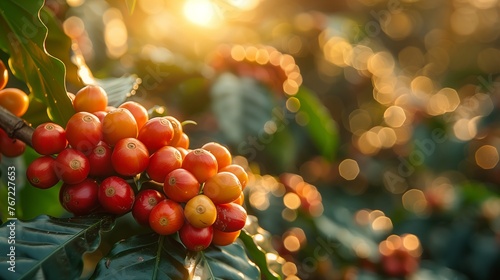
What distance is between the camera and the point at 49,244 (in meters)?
1.18

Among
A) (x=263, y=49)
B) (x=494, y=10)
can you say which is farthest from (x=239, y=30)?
(x=494, y=10)

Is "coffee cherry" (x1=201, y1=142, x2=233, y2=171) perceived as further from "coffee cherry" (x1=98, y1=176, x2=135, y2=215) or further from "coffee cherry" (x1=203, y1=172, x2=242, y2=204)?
"coffee cherry" (x1=98, y1=176, x2=135, y2=215)

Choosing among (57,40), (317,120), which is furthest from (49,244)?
(317,120)

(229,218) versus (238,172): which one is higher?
(238,172)

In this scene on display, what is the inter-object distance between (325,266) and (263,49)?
1212 millimetres

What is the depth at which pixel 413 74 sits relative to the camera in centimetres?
650

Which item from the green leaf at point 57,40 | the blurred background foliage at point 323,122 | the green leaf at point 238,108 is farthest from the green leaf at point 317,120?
the green leaf at point 57,40

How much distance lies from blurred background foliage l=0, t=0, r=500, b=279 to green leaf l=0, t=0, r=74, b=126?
0.18 meters

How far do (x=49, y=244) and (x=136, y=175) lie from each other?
233mm

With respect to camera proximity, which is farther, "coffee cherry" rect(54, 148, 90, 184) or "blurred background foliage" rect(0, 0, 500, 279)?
"blurred background foliage" rect(0, 0, 500, 279)

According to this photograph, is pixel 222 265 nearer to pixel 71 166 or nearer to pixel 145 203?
pixel 145 203

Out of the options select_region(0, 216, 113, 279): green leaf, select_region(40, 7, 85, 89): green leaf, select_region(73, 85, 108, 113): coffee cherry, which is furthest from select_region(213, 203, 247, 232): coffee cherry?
select_region(40, 7, 85, 89): green leaf

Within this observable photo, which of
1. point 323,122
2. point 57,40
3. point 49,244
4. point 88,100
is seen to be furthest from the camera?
point 323,122

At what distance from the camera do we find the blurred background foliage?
2.73 m
